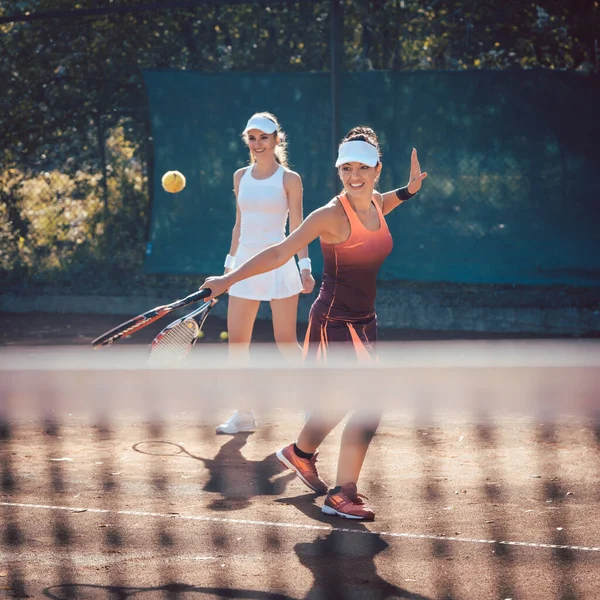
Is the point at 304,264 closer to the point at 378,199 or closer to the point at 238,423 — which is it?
the point at 238,423

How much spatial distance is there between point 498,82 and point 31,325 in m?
4.61

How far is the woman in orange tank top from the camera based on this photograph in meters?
4.83

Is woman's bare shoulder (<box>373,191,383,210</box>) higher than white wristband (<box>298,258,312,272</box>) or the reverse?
higher

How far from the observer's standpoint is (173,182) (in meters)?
9.76

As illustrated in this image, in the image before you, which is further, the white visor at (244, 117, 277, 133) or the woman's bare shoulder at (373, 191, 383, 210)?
the white visor at (244, 117, 277, 133)

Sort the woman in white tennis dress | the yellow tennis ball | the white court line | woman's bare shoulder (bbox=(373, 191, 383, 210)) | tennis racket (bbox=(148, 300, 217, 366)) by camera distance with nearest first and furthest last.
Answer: the white court line, tennis racket (bbox=(148, 300, 217, 366)), woman's bare shoulder (bbox=(373, 191, 383, 210)), the woman in white tennis dress, the yellow tennis ball

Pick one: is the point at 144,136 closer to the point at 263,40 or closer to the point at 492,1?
the point at 263,40

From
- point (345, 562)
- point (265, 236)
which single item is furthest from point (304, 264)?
point (345, 562)

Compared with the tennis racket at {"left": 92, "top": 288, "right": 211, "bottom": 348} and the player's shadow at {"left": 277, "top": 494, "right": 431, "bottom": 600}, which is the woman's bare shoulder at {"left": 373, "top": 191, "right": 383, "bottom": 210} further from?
the player's shadow at {"left": 277, "top": 494, "right": 431, "bottom": 600}

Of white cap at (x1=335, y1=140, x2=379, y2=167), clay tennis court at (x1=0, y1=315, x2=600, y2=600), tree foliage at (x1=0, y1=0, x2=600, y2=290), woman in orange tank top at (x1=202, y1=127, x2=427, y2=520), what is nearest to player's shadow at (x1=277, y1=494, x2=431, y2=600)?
clay tennis court at (x1=0, y1=315, x2=600, y2=600)

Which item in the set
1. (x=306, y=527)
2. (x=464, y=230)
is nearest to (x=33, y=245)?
(x=464, y=230)

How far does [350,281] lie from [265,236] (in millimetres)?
1688

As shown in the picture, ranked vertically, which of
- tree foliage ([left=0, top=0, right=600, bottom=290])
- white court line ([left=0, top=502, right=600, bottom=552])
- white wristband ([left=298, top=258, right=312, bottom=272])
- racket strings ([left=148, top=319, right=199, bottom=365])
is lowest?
white court line ([left=0, top=502, right=600, bottom=552])

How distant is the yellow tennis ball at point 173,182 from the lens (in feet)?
31.6
